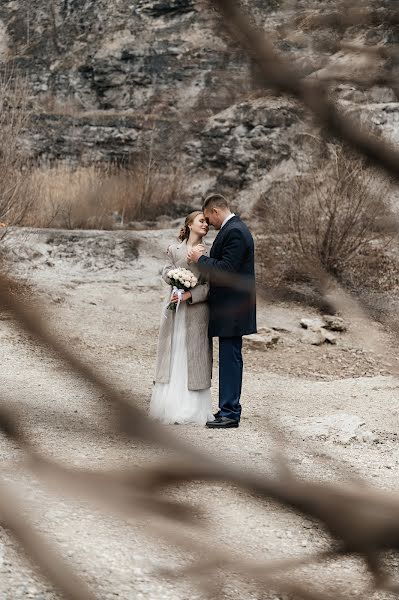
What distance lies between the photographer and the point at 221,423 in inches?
276

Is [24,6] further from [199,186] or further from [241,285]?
[199,186]

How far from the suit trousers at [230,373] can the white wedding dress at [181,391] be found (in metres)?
0.15

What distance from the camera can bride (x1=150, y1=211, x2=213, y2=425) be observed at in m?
6.72

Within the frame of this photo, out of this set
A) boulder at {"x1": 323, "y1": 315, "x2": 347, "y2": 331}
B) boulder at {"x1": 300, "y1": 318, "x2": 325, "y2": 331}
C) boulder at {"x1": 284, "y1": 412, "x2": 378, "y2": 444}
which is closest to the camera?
boulder at {"x1": 284, "y1": 412, "x2": 378, "y2": 444}

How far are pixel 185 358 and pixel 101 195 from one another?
206 inches

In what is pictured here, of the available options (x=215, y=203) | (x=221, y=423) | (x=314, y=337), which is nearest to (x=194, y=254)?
(x=215, y=203)

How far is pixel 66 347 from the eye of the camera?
129 cm

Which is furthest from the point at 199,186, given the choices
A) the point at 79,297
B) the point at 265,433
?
the point at 265,433

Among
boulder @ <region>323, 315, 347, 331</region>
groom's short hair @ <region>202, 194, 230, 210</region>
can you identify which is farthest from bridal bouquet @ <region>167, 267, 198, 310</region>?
boulder @ <region>323, 315, 347, 331</region>

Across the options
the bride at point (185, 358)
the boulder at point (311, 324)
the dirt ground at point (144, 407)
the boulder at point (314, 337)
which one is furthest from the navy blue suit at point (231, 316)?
the boulder at point (311, 324)

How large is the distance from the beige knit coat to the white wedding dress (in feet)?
0.13

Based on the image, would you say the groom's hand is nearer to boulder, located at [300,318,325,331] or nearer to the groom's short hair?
the groom's short hair

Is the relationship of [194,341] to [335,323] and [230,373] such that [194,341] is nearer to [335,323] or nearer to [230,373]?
[230,373]

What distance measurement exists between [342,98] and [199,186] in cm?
1891
